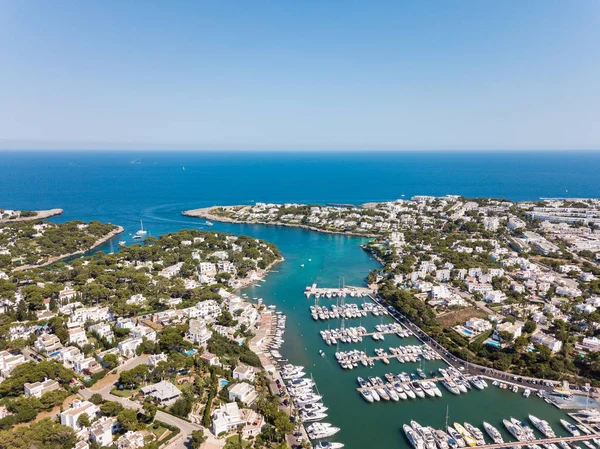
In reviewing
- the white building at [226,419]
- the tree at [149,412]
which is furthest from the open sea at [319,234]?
the tree at [149,412]

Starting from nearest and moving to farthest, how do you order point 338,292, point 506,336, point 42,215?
1. point 506,336
2. point 338,292
3. point 42,215

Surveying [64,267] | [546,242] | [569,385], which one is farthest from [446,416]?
[546,242]

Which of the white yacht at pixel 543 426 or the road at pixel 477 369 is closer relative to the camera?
the white yacht at pixel 543 426

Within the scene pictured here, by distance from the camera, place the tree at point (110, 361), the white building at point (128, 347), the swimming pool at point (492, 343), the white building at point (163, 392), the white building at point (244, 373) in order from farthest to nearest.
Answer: the swimming pool at point (492, 343) → the white building at point (128, 347) → the tree at point (110, 361) → the white building at point (244, 373) → the white building at point (163, 392)

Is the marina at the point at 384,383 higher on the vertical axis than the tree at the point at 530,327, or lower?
lower

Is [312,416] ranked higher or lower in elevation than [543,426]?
lower

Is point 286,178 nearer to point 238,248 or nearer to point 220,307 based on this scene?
point 238,248

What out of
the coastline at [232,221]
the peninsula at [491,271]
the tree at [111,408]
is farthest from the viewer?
the coastline at [232,221]

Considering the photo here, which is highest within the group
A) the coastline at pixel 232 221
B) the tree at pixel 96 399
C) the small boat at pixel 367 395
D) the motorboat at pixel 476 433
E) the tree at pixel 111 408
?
the coastline at pixel 232 221

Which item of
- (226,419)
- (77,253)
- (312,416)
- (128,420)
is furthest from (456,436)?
(77,253)

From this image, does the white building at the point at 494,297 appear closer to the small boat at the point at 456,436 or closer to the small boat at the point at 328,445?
the small boat at the point at 456,436

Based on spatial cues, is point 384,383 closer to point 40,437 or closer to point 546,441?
point 546,441

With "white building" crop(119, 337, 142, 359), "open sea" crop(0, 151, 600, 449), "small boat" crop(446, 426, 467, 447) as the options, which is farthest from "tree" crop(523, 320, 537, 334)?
"white building" crop(119, 337, 142, 359)
